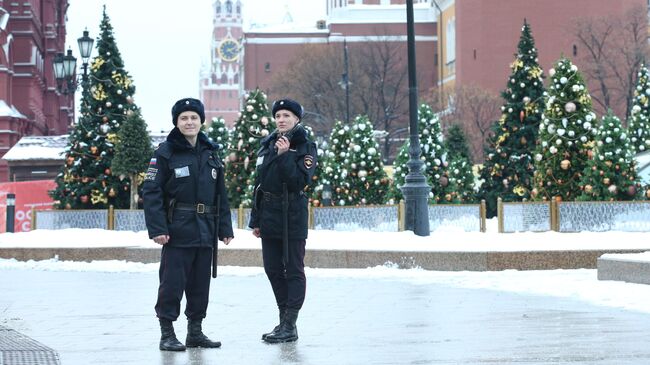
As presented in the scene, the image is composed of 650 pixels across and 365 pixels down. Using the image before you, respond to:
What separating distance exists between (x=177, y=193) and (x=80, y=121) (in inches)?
1013

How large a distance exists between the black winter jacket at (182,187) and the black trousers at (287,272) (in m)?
0.56

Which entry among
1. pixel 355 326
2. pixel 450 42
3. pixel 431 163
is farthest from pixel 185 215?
pixel 450 42

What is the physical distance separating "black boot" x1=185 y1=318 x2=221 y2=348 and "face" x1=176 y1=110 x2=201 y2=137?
4.38 ft

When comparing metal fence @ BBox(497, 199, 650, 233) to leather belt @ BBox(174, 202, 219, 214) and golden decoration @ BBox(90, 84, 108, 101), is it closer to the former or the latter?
leather belt @ BBox(174, 202, 219, 214)

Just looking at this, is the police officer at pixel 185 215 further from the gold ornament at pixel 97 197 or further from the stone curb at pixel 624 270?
the gold ornament at pixel 97 197

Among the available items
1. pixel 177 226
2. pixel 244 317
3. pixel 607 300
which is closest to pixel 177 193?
pixel 177 226

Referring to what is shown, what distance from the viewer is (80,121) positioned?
116 ft

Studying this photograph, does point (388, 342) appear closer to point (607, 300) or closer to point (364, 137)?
point (607, 300)

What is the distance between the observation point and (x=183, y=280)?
1020 cm

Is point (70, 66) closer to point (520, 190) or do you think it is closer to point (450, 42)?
point (520, 190)

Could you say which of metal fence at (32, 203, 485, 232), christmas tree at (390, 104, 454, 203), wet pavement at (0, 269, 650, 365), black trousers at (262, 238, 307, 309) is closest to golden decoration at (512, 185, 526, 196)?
christmas tree at (390, 104, 454, 203)

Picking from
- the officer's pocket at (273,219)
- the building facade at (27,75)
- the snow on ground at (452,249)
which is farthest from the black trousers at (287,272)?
the building facade at (27,75)

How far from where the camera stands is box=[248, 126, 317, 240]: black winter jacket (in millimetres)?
10562

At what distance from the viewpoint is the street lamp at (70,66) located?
103 ft
